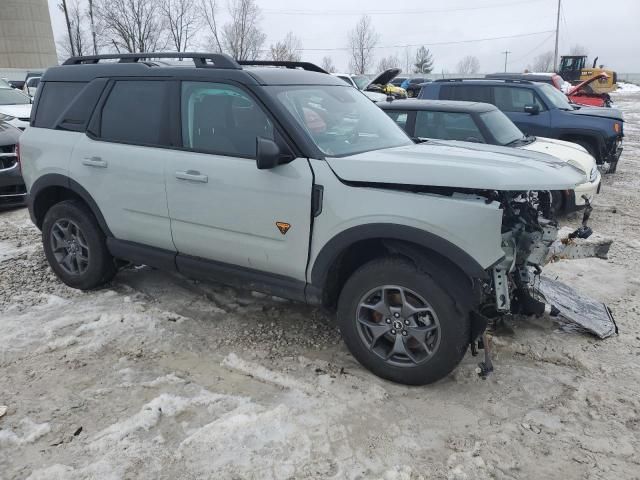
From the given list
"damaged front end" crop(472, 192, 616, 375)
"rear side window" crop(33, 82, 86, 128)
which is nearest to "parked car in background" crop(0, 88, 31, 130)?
"rear side window" crop(33, 82, 86, 128)

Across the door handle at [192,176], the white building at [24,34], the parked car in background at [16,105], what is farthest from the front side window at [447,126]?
the white building at [24,34]

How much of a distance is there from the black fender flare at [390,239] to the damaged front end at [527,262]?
24 centimetres

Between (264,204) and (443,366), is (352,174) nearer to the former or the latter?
(264,204)

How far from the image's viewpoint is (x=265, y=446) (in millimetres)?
2744

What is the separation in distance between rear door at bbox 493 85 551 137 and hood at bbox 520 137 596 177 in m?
1.62

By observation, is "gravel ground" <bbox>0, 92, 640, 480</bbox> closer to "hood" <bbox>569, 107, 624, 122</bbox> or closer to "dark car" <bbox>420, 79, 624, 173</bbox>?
"dark car" <bbox>420, 79, 624, 173</bbox>

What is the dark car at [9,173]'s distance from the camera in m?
7.39

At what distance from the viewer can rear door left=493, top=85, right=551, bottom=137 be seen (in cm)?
938

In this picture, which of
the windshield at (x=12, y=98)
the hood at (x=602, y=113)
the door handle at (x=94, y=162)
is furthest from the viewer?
the windshield at (x=12, y=98)

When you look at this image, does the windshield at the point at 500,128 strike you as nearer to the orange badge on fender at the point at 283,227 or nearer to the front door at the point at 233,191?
the front door at the point at 233,191

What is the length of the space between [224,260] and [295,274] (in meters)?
0.63

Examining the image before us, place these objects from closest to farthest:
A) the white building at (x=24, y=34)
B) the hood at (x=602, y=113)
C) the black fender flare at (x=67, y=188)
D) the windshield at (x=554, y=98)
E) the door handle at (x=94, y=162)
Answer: the door handle at (x=94, y=162) < the black fender flare at (x=67, y=188) < the hood at (x=602, y=113) < the windshield at (x=554, y=98) < the white building at (x=24, y=34)

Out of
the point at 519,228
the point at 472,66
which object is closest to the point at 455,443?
the point at 519,228

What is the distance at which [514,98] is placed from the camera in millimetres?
9578
